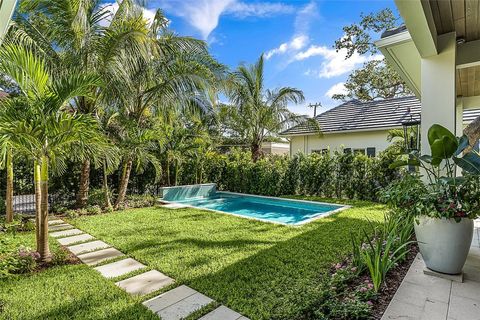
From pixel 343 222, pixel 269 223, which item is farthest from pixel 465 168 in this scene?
pixel 269 223

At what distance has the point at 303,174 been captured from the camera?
12.6 m

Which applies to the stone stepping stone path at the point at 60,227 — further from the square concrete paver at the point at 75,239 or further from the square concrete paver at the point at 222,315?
the square concrete paver at the point at 222,315

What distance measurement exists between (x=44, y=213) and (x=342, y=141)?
1472cm

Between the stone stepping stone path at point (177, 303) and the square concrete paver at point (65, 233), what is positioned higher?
the square concrete paver at point (65, 233)

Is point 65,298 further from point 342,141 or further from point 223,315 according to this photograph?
point 342,141

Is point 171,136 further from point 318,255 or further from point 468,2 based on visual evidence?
point 468,2

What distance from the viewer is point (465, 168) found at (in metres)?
3.43

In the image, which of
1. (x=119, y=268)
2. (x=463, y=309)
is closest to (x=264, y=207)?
(x=119, y=268)

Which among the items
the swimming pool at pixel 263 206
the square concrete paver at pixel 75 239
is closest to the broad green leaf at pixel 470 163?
the swimming pool at pixel 263 206

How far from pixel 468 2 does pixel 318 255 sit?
14.4ft

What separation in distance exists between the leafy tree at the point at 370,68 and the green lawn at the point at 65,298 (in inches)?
622

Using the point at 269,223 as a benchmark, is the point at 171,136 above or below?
above

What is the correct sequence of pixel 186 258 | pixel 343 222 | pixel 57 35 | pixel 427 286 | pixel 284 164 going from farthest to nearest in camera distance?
pixel 284 164
pixel 57 35
pixel 343 222
pixel 186 258
pixel 427 286

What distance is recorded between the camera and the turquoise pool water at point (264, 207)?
970 cm
